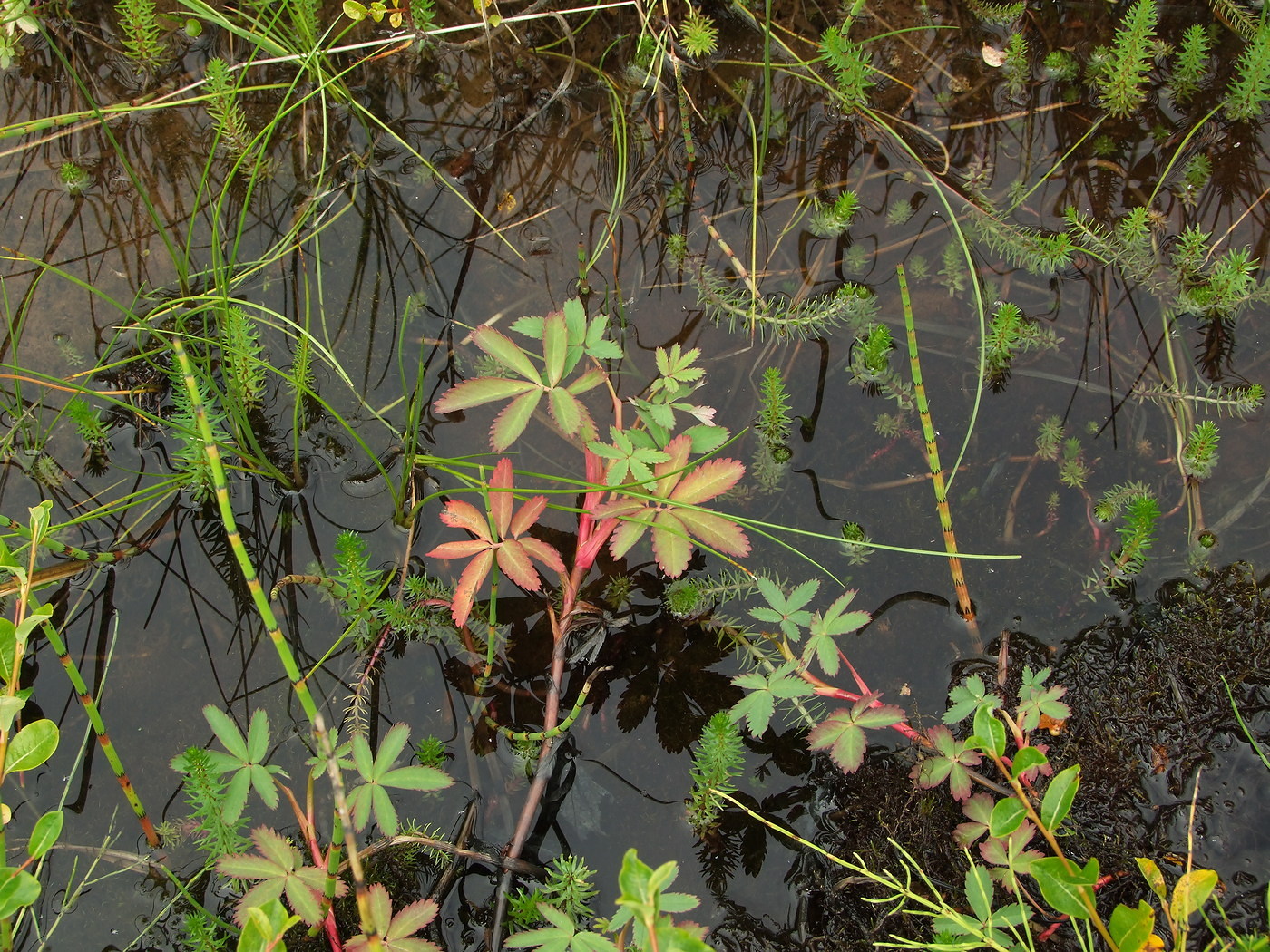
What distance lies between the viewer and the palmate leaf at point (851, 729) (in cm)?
222

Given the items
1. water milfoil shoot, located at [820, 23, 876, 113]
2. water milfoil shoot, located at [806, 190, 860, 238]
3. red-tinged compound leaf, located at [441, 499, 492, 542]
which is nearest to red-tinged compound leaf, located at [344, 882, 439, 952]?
red-tinged compound leaf, located at [441, 499, 492, 542]

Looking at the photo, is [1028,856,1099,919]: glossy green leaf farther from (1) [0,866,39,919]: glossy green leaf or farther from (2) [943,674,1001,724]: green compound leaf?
(1) [0,866,39,919]: glossy green leaf

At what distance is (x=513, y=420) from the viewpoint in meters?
2.30

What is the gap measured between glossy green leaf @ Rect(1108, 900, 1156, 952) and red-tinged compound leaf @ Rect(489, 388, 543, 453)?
5.68 feet

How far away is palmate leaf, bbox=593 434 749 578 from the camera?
2.29 meters

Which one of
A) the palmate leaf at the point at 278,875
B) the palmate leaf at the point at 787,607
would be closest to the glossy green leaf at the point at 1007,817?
the palmate leaf at the point at 787,607

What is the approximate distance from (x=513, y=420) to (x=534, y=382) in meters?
0.12

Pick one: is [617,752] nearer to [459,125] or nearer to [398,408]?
[398,408]

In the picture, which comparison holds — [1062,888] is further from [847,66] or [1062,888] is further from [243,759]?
[847,66]

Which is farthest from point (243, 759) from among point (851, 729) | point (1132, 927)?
point (1132, 927)

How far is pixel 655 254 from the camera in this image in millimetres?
2881

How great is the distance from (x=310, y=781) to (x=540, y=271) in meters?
1.66

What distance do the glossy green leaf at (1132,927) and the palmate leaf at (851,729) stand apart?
1.98ft

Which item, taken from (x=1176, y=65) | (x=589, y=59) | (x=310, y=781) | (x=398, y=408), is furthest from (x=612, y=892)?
(x=1176, y=65)
